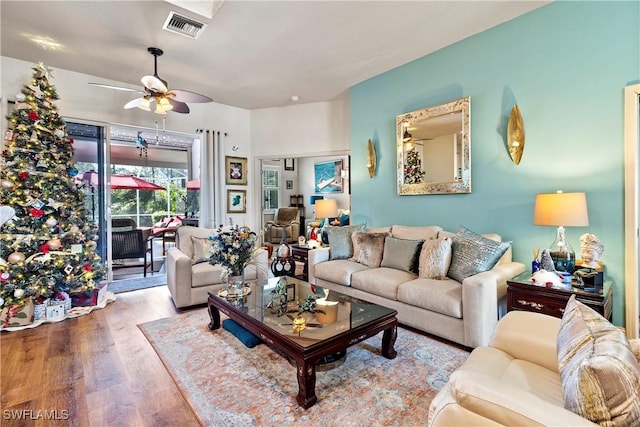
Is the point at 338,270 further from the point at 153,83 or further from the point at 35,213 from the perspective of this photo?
the point at 35,213

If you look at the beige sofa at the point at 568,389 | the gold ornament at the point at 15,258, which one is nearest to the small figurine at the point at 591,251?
the beige sofa at the point at 568,389

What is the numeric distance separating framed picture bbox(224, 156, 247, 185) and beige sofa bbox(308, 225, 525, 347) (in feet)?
10.6

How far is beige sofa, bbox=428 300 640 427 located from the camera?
829mm

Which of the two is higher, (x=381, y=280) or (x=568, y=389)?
(x=568, y=389)

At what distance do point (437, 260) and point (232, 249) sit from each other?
197cm

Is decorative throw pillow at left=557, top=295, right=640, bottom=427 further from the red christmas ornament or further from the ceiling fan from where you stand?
the red christmas ornament

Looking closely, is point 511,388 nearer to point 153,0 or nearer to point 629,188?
point 629,188

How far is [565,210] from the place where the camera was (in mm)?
2420

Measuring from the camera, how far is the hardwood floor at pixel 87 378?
179 cm

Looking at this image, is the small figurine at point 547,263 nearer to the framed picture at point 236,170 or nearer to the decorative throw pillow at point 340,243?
the decorative throw pillow at point 340,243

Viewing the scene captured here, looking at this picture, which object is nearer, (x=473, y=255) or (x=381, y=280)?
(x=473, y=255)

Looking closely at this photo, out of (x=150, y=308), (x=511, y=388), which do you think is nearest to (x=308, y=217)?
(x=150, y=308)

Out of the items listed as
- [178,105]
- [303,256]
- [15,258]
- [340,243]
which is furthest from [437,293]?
[15,258]

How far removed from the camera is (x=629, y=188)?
2.48 metres
